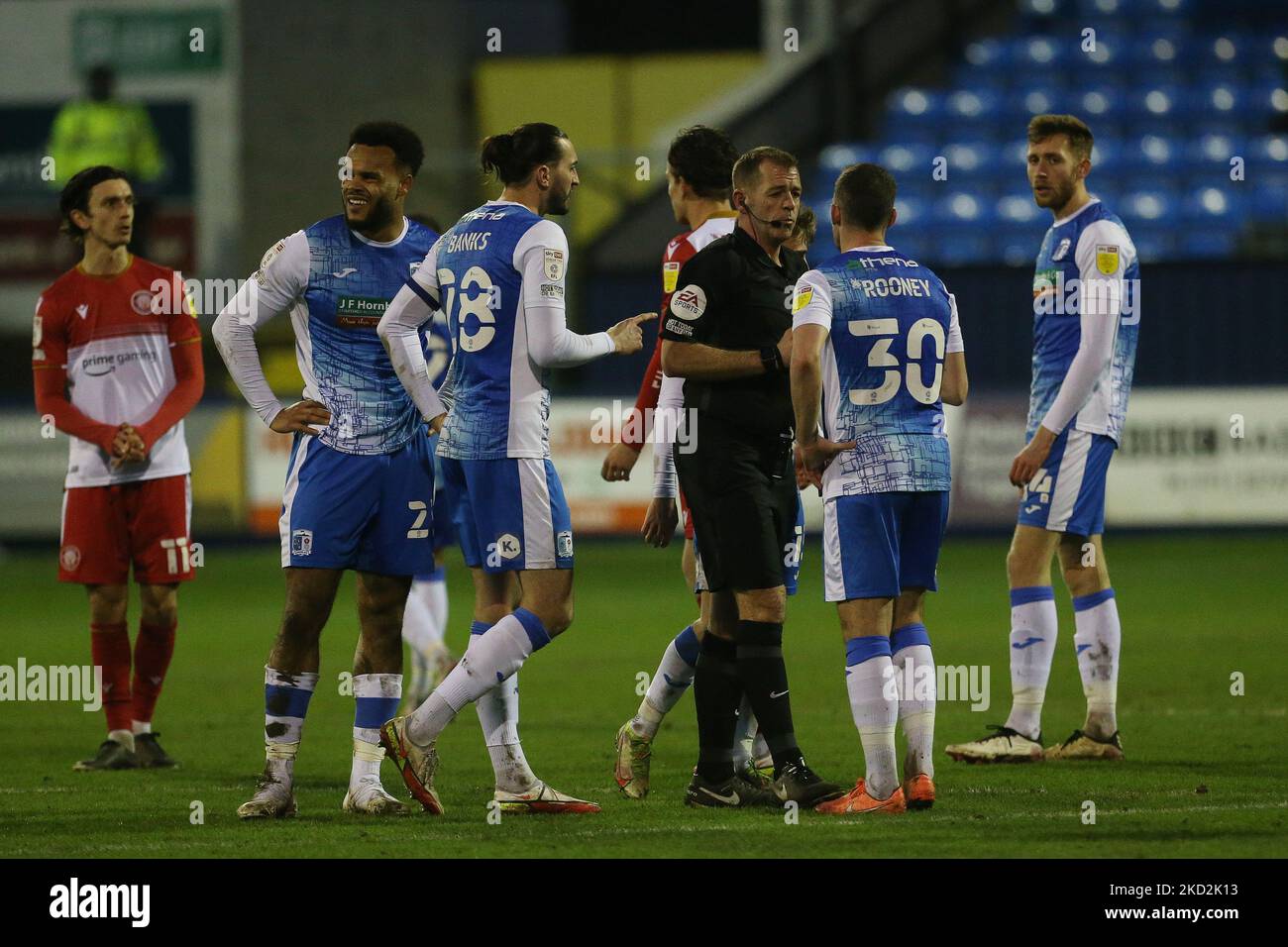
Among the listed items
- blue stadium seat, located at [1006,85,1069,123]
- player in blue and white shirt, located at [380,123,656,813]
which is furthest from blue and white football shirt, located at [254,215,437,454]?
blue stadium seat, located at [1006,85,1069,123]

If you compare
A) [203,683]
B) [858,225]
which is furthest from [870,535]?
[203,683]

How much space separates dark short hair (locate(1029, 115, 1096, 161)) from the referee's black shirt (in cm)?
193

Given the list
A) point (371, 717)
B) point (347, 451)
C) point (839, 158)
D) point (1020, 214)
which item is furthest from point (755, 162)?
point (839, 158)

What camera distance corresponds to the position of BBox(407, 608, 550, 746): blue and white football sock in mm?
6461

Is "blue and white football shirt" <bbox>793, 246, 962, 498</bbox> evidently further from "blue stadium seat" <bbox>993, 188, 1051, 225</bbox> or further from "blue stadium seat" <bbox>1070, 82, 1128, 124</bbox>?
"blue stadium seat" <bbox>1070, 82, 1128, 124</bbox>

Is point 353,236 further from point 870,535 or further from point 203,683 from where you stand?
point 203,683

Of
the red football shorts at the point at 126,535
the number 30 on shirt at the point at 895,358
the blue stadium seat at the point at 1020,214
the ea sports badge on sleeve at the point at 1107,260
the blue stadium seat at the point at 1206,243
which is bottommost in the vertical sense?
the red football shorts at the point at 126,535

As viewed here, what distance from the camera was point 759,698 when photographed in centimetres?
651

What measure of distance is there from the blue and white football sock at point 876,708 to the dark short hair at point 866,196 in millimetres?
1374

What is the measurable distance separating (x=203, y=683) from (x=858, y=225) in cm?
556

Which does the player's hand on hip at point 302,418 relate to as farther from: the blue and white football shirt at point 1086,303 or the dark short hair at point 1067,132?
the dark short hair at point 1067,132

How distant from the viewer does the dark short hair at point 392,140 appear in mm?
6566

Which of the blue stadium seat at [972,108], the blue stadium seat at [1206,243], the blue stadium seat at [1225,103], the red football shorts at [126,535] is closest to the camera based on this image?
the red football shorts at [126,535]

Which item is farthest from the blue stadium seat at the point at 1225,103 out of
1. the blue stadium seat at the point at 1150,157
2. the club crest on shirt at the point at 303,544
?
the club crest on shirt at the point at 303,544
